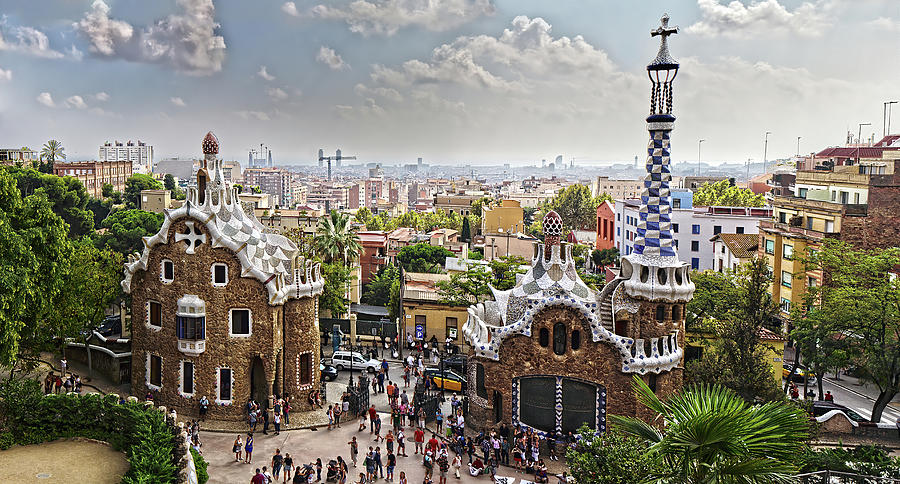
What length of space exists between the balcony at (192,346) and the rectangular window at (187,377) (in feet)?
2.27

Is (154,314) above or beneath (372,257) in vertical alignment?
above

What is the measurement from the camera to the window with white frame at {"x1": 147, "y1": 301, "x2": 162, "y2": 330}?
35.5 m

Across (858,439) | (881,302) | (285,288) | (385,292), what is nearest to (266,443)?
(285,288)

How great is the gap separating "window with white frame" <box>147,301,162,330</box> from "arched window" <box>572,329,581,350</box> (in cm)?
1979

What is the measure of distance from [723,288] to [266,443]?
2816cm

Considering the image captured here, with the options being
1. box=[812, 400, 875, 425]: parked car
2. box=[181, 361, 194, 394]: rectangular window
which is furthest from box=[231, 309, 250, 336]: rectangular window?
box=[812, 400, 875, 425]: parked car

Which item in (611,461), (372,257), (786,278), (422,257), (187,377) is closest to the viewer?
(611,461)

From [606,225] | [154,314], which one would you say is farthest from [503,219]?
[154,314]

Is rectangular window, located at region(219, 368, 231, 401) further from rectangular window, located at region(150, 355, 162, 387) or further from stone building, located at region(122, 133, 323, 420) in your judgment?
rectangular window, located at region(150, 355, 162, 387)

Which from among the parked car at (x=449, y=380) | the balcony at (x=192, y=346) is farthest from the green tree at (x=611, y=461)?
the balcony at (x=192, y=346)

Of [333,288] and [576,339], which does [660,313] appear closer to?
[576,339]

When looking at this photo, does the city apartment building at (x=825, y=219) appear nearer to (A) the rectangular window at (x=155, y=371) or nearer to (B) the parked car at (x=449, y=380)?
(B) the parked car at (x=449, y=380)

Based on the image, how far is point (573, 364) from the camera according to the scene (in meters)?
31.0

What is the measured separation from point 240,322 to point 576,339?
51.9 ft
